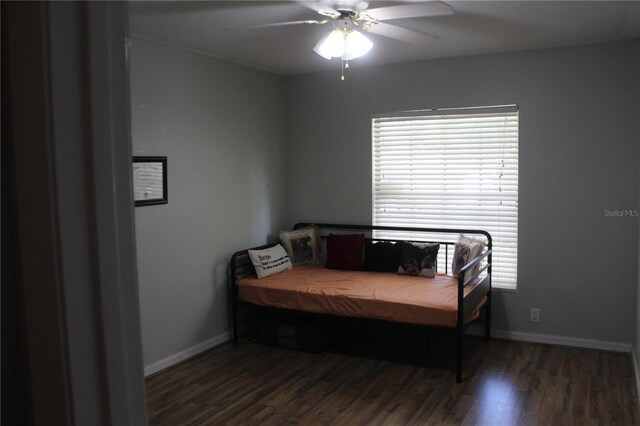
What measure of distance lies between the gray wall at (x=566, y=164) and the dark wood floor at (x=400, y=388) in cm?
35

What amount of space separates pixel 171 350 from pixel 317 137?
96.4 inches

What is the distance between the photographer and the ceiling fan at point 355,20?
3049 mm

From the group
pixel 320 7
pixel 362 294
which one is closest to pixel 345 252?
pixel 362 294

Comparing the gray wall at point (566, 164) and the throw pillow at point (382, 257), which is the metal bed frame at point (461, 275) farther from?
the gray wall at point (566, 164)

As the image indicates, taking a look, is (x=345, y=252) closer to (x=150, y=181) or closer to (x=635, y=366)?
(x=150, y=181)

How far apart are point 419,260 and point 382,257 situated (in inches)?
14.2

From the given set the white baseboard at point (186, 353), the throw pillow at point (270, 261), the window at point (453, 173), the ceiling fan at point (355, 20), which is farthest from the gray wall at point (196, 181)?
the window at point (453, 173)

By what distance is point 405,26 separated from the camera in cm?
363

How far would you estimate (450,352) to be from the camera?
14.6ft

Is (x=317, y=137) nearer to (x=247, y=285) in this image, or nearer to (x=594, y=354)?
(x=247, y=285)

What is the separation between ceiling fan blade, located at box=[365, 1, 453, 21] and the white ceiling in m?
0.05

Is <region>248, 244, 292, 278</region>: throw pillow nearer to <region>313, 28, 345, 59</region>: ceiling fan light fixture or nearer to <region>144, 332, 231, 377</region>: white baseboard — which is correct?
<region>144, 332, 231, 377</region>: white baseboard

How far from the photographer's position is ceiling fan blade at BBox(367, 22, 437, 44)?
363 cm

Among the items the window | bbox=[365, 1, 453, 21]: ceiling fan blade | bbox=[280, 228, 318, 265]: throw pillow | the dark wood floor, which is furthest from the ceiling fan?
the dark wood floor
